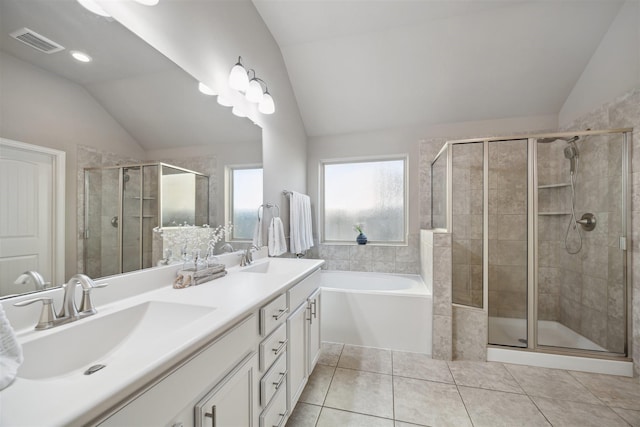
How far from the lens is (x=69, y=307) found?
790 millimetres

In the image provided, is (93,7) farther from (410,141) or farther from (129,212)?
(410,141)

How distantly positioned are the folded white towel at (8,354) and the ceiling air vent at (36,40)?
2.72ft

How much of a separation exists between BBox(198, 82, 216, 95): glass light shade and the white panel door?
35.0 inches

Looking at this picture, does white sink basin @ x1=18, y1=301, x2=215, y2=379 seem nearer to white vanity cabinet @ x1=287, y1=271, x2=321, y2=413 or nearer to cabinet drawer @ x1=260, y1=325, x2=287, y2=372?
cabinet drawer @ x1=260, y1=325, x2=287, y2=372

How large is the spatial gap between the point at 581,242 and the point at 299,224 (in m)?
2.60

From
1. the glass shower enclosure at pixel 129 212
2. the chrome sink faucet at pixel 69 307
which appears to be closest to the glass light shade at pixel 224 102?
the glass shower enclosure at pixel 129 212

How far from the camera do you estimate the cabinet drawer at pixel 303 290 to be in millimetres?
1350

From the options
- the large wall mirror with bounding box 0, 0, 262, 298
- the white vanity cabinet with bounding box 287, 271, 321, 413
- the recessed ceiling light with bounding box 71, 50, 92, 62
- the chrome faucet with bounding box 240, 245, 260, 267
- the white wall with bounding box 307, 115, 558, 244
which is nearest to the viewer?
the large wall mirror with bounding box 0, 0, 262, 298

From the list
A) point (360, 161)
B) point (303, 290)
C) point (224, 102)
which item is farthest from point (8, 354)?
point (360, 161)

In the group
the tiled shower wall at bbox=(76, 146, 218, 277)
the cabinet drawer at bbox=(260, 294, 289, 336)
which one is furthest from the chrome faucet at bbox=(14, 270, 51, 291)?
the cabinet drawer at bbox=(260, 294, 289, 336)

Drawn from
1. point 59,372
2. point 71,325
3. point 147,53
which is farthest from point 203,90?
point 59,372

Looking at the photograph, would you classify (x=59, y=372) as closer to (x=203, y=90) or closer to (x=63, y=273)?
(x=63, y=273)

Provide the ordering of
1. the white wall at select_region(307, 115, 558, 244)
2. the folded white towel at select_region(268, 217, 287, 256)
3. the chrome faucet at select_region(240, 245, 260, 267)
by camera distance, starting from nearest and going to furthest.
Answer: the chrome faucet at select_region(240, 245, 260, 267) < the folded white towel at select_region(268, 217, 287, 256) < the white wall at select_region(307, 115, 558, 244)

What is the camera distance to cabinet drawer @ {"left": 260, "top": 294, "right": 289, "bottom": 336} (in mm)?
1035
